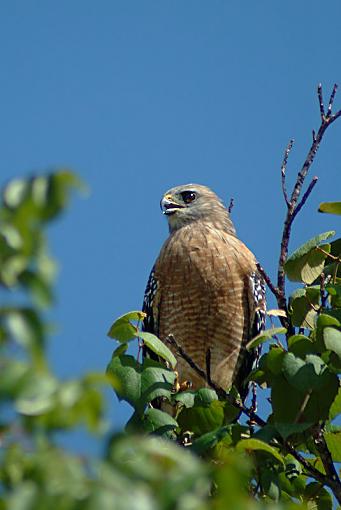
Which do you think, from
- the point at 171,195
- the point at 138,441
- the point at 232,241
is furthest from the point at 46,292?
the point at 171,195

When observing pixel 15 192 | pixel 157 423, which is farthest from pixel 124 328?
pixel 15 192

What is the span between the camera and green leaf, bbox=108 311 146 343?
404 cm

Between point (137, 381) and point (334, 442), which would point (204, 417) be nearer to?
point (137, 381)

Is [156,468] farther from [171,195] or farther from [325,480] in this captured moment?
[171,195]

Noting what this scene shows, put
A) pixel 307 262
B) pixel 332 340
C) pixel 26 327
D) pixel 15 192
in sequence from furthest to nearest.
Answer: pixel 307 262 → pixel 332 340 → pixel 15 192 → pixel 26 327

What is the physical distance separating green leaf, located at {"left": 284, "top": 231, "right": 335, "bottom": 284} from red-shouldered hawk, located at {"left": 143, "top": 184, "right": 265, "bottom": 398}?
2.91 metres

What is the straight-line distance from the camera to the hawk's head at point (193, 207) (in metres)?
7.94

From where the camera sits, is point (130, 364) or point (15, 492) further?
point (130, 364)

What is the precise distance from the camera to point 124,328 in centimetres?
406

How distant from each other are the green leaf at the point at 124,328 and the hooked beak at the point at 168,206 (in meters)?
3.97

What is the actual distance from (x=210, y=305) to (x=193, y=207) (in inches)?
48.4

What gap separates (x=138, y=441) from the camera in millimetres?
1433

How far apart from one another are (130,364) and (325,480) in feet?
3.17

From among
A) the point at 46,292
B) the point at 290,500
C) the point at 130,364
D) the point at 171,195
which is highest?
the point at 171,195
